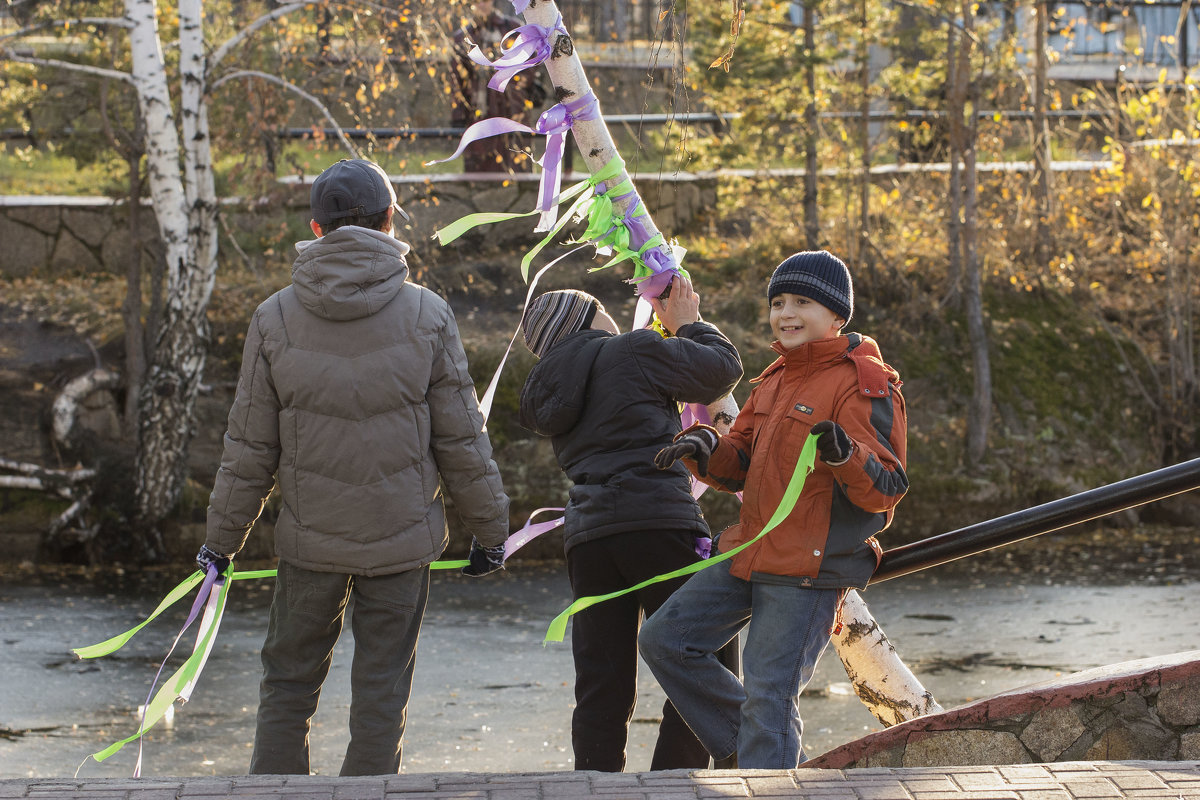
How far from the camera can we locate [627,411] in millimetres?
3990

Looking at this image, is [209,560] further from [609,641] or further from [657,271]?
[657,271]

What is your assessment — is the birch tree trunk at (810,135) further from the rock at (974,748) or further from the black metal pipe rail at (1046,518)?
the rock at (974,748)

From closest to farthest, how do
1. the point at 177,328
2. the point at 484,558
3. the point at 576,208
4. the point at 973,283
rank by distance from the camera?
1. the point at 484,558
2. the point at 576,208
3. the point at 177,328
4. the point at 973,283

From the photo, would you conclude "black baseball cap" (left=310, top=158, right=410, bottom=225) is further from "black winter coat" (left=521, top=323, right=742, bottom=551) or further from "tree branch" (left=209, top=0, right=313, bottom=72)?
"tree branch" (left=209, top=0, right=313, bottom=72)

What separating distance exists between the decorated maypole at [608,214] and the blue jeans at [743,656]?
0.81 meters

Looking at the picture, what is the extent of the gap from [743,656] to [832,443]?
65 cm

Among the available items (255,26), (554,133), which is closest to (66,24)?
(255,26)

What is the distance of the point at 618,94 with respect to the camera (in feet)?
59.9

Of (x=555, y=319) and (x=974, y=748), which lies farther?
(x=555, y=319)

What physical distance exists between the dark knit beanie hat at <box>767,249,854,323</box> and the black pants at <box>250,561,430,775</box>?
133 centimetres

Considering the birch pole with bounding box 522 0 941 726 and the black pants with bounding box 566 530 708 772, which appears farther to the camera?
the birch pole with bounding box 522 0 941 726

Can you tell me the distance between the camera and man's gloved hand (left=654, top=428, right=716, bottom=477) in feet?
11.3

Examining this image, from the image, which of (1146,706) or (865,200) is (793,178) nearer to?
(865,200)

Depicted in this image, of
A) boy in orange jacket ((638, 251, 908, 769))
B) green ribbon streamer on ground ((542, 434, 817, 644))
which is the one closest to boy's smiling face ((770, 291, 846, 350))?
boy in orange jacket ((638, 251, 908, 769))
